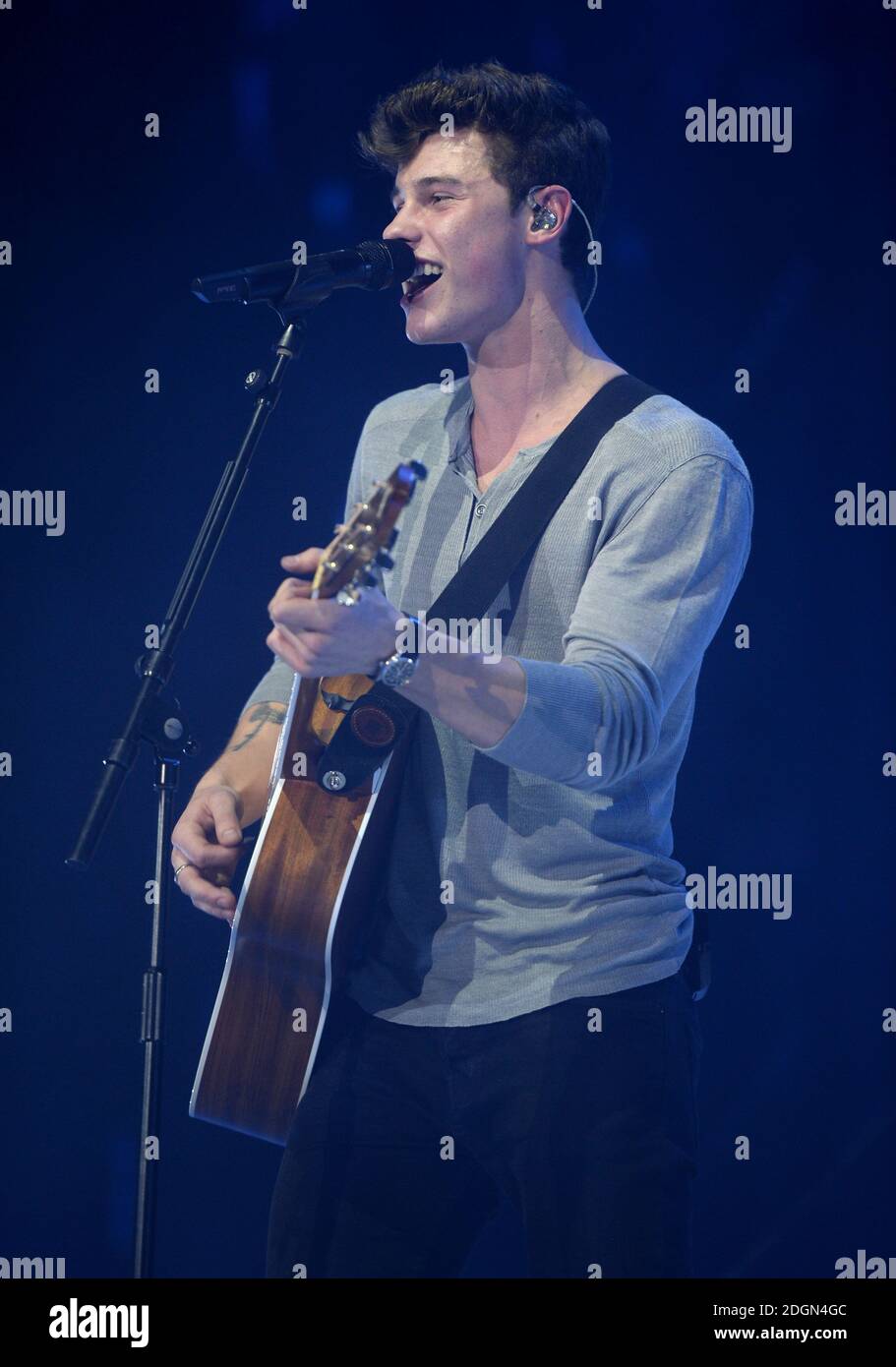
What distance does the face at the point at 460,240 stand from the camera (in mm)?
2412

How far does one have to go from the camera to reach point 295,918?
7.21 feet

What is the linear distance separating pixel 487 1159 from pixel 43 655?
1659 mm

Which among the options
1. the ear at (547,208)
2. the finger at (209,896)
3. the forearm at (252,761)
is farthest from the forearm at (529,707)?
the ear at (547,208)

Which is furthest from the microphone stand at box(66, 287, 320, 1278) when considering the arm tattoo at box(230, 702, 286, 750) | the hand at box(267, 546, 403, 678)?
the hand at box(267, 546, 403, 678)

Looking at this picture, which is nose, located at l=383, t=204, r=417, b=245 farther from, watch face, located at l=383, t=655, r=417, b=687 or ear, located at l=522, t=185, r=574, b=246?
watch face, located at l=383, t=655, r=417, b=687

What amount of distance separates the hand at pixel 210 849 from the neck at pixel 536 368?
83 cm

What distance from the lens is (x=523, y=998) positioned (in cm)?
205

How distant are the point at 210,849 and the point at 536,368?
102cm

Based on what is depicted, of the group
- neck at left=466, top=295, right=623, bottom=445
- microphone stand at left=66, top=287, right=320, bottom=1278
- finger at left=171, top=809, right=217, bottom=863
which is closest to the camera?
microphone stand at left=66, top=287, right=320, bottom=1278

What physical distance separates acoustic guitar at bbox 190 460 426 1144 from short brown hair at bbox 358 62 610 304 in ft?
3.19

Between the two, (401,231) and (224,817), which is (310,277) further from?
(224,817)

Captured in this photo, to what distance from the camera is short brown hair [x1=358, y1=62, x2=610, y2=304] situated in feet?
8.18

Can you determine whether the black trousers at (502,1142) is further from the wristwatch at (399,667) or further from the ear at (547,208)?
the ear at (547,208)
